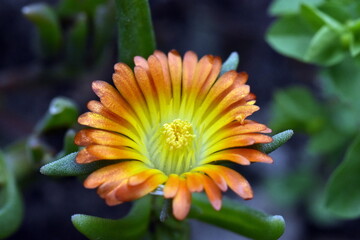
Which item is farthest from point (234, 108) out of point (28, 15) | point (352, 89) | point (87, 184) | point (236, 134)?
point (28, 15)

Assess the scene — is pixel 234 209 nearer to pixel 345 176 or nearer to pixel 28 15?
pixel 345 176

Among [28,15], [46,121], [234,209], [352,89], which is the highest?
[28,15]

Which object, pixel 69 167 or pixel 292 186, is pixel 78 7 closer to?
pixel 69 167

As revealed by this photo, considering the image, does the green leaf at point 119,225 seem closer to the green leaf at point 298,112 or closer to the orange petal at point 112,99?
the orange petal at point 112,99

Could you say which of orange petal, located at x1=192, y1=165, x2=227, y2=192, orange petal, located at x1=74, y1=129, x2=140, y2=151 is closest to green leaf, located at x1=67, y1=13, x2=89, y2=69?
orange petal, located at x1=74, y1=129, x2=140, y2=151

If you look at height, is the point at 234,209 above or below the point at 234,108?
below

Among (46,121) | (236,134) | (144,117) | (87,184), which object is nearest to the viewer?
(87,184)
